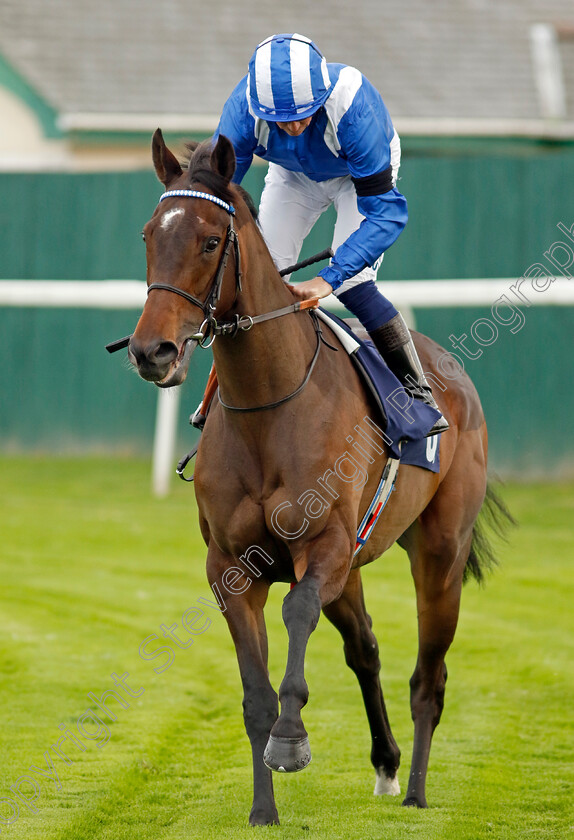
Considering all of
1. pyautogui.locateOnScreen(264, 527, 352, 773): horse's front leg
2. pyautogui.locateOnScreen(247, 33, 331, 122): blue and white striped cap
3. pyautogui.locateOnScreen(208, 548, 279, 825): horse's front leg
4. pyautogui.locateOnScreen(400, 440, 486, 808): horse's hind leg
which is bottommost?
pyautogui.locateOnScreen(400, 440, 486, 808): horse's hind leg

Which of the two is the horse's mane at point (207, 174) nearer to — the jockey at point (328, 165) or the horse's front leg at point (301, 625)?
the jockey at point (328, 165)

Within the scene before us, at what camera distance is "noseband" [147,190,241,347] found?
132 inches

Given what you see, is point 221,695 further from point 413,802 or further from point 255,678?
point 255,678

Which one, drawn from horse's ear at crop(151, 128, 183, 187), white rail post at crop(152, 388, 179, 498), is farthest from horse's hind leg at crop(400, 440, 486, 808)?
white rail post at crop(152, 388, 179, 498)

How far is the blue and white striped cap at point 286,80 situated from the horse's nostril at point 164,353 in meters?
0.99

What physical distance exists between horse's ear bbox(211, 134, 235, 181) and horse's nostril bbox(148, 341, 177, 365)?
0.63 m

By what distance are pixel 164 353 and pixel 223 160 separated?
0.69 m

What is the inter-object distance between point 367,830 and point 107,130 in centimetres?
1042

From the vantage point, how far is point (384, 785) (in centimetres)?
460

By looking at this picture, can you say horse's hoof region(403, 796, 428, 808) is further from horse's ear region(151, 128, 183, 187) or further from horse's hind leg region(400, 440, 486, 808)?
horse's ear region(151, 128, 183, 187)

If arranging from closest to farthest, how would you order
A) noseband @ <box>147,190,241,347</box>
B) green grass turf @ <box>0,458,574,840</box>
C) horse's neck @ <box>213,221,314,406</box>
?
noseband @ <box>147,190,241,347</box> → horse's neck @ <box>213,221,314,406</box> → green grass turf @ <box>0,458,574,840</box>

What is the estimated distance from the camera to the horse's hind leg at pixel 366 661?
4625 mm

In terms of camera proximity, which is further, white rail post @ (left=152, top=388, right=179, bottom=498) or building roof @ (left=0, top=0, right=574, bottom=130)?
building roof @ (left=0, top=0, right=574, bottom=130)

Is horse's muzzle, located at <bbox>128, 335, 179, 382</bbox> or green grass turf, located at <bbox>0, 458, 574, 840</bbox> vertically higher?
horse's muzzle, located at <bbox>128, 335, 179, 382</bbox>
